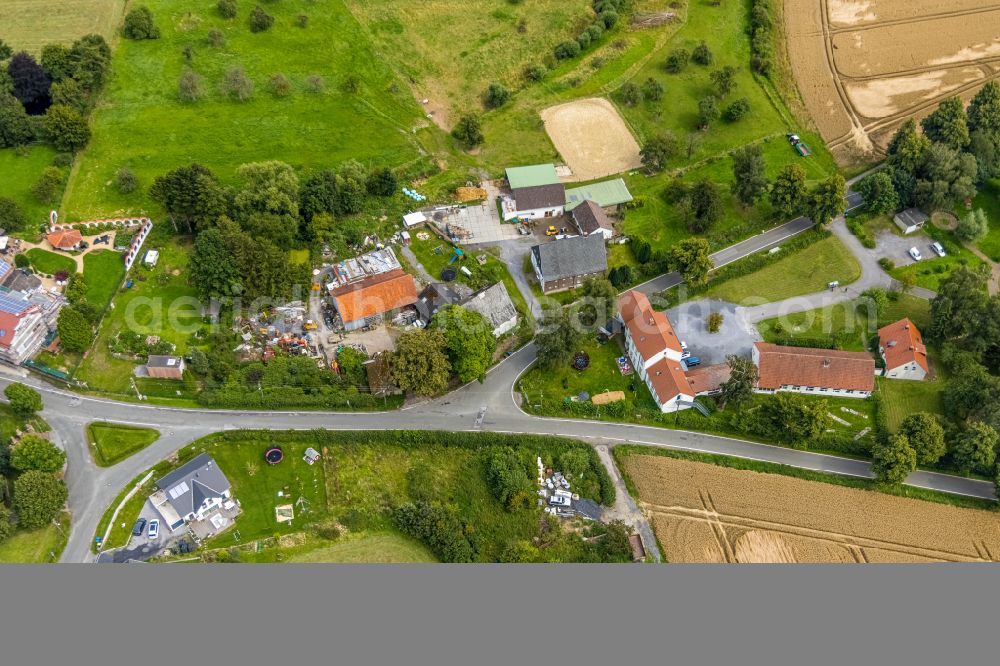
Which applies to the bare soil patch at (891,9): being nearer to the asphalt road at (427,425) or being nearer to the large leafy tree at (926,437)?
the large leafy tree at (926,437)

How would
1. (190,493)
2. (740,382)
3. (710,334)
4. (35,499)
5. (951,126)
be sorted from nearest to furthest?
(35,499), (190,493), (740,382), (710,334), (951,126)

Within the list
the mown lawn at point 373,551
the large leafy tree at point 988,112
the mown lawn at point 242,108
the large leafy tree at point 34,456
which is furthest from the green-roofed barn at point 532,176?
the large leafy tree at point 34,456

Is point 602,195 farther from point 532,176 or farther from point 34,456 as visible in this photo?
point 34,456

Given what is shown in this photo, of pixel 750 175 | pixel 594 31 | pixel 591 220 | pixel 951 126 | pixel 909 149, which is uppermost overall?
pixel 594 31

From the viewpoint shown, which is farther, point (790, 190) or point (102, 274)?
point (790, 190)

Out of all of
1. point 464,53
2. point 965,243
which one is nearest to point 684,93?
point 464,53

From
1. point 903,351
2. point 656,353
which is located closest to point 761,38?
point 903,351

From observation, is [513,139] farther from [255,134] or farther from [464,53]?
[255,134]
